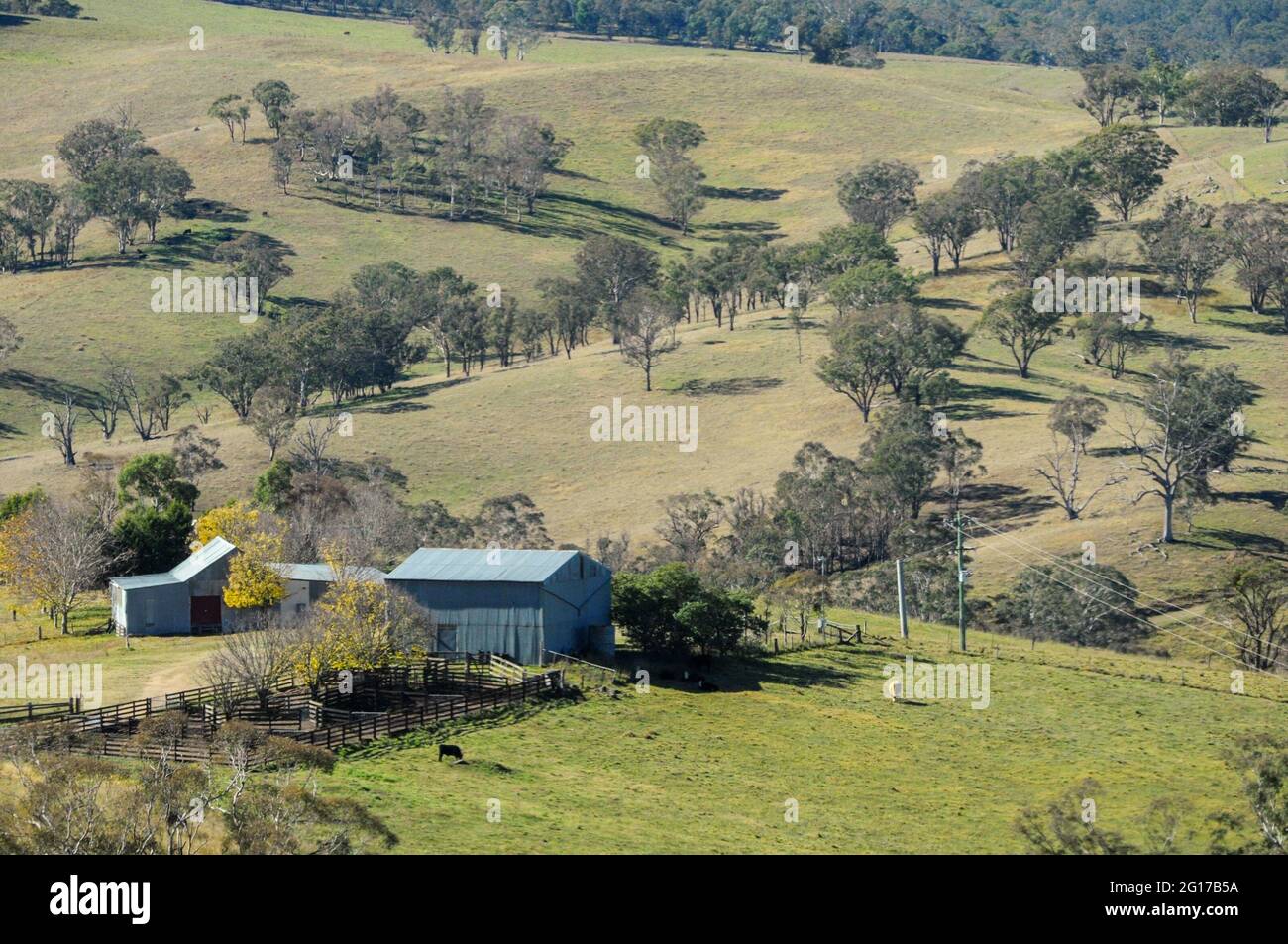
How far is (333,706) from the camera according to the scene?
182ft

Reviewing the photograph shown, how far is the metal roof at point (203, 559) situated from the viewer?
69875 millimetres

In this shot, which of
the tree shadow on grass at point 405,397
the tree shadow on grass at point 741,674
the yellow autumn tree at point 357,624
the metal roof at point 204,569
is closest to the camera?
the yellow autumn tree at point 357,624

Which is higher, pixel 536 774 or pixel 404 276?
pixel 404 276

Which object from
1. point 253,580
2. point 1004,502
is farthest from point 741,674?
point 1004,502

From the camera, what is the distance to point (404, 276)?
14738 cm

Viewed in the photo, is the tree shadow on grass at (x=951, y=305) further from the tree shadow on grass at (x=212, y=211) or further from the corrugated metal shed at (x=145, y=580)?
the corrugated metal shed at (x=145, y=580)

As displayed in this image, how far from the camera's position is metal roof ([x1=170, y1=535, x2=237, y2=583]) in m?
69.9

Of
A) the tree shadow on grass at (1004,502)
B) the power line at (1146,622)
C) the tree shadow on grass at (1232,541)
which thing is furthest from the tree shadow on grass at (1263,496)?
the power line at (1146,622)

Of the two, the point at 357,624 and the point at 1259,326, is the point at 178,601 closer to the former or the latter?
the point at 357,624

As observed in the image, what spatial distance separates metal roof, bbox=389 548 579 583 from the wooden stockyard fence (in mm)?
3040

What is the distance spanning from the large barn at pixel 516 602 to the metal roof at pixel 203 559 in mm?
9867
